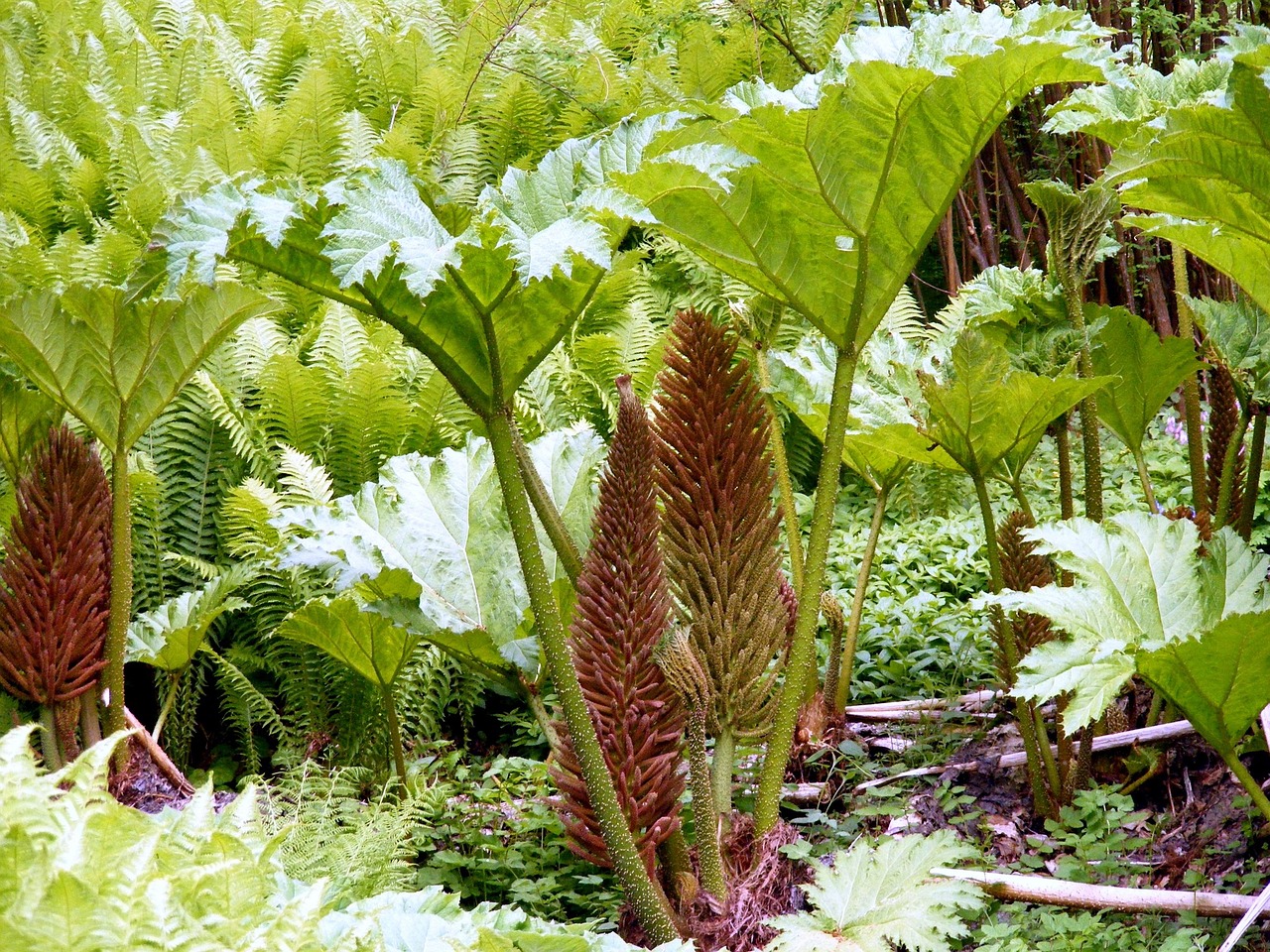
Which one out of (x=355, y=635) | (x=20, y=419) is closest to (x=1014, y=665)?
(x=355, y=635)

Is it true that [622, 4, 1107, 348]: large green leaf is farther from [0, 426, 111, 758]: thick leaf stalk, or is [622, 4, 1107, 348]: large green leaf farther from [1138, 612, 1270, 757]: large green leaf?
[0, 426, 111, 758]: thick leaf stalk

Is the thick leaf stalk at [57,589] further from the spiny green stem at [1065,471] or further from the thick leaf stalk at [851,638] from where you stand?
the spiny green stem at [1065,471]

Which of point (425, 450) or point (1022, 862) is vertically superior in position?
point (425, 450)

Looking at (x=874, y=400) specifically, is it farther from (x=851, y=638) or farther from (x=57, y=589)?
(x=57, y=589)

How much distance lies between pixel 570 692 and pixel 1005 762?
132 centimetres

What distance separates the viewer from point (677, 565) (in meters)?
2.09

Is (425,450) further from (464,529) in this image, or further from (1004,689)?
(1004,689)

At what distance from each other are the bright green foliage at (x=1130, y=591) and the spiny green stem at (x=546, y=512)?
74 centimetres

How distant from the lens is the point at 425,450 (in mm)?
3973

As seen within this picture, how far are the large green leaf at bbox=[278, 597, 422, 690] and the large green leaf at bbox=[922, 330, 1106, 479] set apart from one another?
3.82ft

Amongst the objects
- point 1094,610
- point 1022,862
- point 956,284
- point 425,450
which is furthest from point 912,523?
point 1094,610

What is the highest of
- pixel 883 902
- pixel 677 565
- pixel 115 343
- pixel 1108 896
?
pixel 115 343

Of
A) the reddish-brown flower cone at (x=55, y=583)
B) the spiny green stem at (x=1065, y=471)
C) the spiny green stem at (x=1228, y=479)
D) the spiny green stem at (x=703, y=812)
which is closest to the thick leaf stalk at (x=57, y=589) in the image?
the reddish-brown flower cone at (x=55, y=583)

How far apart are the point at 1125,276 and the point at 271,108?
14.2ft
